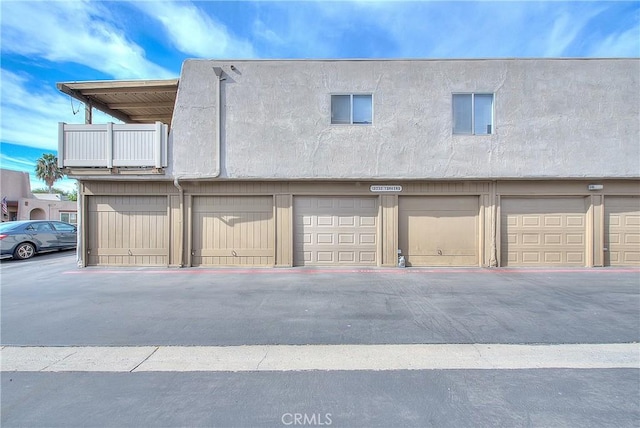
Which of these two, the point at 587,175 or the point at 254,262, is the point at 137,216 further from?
the point at 587,175

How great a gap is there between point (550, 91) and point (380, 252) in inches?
285

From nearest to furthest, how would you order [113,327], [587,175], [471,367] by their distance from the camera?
[471,367]
[113,327]
[587,175]

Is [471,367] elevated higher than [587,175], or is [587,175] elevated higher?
Result: [587,175]

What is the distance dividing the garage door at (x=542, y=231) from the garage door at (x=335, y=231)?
428 centimetres

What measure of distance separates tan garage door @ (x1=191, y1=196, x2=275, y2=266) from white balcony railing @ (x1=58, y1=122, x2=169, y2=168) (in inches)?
76.5

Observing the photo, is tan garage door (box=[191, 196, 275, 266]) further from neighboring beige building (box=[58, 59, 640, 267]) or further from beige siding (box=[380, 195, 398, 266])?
beige siding (box=[380, 195, 398, 266])

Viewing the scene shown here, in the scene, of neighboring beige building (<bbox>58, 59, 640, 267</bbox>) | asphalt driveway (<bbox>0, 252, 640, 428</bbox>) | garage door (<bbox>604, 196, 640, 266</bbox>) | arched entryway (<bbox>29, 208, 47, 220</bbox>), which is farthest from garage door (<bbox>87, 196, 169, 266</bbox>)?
arched entryway (<bbox>29, 208, 47, 220</bbox>)

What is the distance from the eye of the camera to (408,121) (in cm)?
962

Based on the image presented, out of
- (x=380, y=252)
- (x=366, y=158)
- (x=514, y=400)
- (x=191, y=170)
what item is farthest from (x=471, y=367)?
(x=191, y=170)

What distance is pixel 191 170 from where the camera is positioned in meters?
9.70

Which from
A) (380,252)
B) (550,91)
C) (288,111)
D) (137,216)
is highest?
(550,91)

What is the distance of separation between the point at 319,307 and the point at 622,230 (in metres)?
10.6

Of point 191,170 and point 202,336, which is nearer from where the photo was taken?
point 202,336

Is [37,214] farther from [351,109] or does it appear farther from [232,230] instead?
[351,109]
